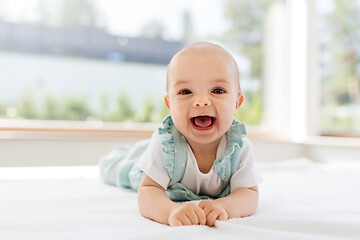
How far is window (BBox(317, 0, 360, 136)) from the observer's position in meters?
2.76

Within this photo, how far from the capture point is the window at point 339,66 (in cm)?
276

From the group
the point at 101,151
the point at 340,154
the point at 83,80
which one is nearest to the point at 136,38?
the point at 83,80

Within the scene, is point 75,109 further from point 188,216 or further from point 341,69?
point 341,69

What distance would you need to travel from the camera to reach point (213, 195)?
3.49ft

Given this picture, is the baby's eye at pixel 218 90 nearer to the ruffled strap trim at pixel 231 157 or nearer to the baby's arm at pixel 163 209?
the ruffled strap trim at pixel 231 157

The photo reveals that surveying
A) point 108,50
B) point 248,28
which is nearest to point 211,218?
point 108,50

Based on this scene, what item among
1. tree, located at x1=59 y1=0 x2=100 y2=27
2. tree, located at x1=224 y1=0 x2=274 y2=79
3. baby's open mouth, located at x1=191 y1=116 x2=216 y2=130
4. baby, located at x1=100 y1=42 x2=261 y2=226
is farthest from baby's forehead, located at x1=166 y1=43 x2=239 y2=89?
tree, located at x1=224 y1=0 x2=274 y2=79

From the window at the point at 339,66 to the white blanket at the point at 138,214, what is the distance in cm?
148

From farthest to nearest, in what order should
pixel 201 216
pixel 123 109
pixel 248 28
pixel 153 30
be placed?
pixel 248 28 < pixel 153 30 < pixel 123 109 < pixel 201 216

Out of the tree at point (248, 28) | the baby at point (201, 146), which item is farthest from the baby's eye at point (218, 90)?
the tree at point (248, 28)

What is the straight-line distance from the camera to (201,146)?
1018 millimetres

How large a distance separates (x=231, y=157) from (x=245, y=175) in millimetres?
63

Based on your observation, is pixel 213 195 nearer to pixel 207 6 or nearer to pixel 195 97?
pixel 195 97

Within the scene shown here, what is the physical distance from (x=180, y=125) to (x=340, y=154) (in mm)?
1977
